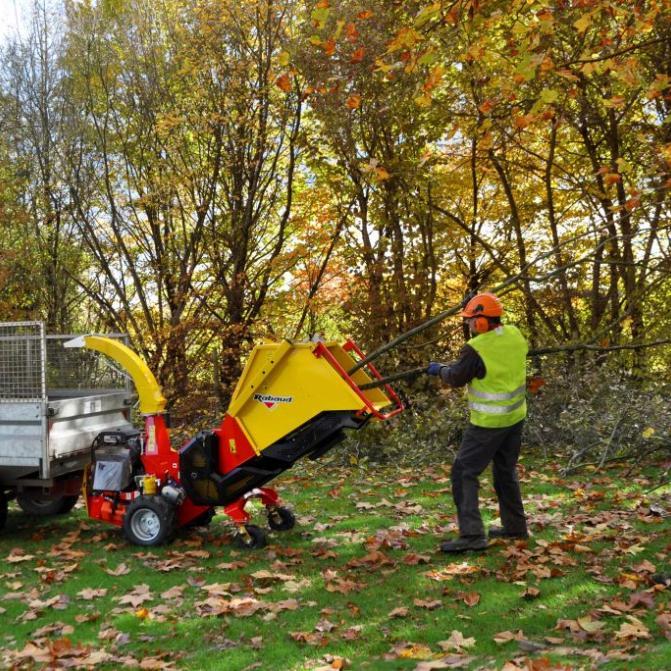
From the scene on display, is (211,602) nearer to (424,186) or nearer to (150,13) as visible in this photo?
(424,186)

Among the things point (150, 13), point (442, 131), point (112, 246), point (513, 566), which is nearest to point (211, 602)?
point (513, 566)

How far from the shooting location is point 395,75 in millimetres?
10836

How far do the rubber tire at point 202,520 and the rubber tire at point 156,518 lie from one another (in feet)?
0.78

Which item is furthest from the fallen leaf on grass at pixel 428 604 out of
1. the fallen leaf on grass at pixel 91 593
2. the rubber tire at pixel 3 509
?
the rubber tire at pixel 3 509

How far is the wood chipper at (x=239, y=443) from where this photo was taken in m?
5.68

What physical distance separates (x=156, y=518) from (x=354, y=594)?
2.07 meters

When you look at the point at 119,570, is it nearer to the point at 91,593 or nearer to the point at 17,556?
the point at 91,593

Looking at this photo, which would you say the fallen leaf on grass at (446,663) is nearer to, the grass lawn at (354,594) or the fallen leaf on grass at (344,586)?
the grass lawn at (354,594)

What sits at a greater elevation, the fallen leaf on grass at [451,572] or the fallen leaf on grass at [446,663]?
the fallen leaf on grass at [451,572]

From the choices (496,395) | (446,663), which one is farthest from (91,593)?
(496,395)

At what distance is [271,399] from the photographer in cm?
589

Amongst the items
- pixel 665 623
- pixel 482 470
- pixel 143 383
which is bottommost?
pixel 665 623

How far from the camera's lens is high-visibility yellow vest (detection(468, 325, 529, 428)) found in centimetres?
575

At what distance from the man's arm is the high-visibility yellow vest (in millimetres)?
37
